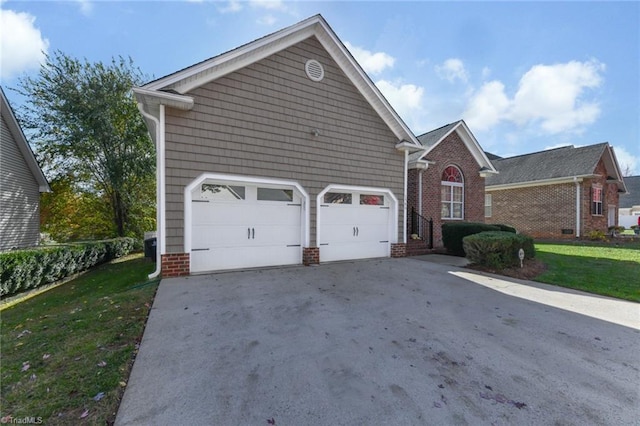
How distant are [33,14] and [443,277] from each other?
14040 millimetres

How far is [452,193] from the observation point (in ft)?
42.5

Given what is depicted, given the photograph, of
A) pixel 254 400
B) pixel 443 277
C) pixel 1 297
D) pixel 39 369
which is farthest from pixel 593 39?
pixel 1 297

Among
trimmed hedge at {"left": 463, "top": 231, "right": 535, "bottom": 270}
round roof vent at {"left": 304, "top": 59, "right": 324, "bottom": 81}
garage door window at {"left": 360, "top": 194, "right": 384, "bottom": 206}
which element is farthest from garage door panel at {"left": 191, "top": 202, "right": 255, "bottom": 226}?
trimmed hedge at {"left": 463, "top": 231, "right": 535, "bottom": 270}

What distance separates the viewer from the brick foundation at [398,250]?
9805mm

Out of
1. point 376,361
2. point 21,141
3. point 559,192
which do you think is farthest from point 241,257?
point 559,192

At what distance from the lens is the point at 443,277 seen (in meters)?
6.95

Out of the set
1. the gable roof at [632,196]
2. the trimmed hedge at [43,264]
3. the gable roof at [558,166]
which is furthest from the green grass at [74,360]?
the gable roof at [632,196]

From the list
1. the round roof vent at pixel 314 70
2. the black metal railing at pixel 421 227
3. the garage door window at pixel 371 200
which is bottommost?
the black metal railing at pixel 421 227

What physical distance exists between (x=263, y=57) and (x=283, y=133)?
2.03 m

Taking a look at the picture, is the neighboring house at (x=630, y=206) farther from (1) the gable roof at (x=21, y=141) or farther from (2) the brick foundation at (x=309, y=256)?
(1) the gable roof at (x=21, y=141)

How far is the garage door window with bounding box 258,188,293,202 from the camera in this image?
7578 mm

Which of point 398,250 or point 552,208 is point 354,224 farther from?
point 552,208

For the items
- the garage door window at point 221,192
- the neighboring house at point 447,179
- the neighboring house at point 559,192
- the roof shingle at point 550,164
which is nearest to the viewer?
the garage door window at point 221,192

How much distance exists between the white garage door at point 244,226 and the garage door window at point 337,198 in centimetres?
97
